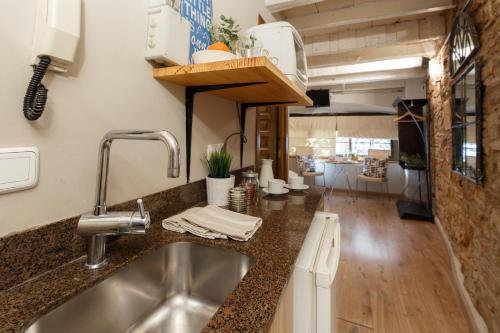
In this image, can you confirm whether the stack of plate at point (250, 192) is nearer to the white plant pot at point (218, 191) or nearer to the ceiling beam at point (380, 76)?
the white plant pot at point (218, 191)

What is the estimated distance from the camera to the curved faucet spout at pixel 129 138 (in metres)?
0.58

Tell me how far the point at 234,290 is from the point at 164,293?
0.37 m

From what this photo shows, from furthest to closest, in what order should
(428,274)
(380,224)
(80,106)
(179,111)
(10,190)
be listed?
(380,224), (428,274), (179,111), (80,106), (10,190)

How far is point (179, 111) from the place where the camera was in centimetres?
106

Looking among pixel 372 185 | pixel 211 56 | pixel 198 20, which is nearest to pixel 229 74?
pixel 211 56

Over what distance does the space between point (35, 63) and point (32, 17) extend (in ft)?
0.36

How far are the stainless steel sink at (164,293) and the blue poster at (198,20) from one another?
2.55 feet

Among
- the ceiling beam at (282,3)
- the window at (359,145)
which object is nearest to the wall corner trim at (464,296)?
the ceiling beam at (282,3)

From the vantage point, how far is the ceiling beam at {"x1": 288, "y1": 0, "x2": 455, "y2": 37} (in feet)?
7.39

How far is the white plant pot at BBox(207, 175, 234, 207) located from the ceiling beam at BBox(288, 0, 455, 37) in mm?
2158

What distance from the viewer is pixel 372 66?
158 inches

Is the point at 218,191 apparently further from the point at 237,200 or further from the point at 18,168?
the point at 18,168

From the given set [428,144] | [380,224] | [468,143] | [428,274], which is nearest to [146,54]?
[468,143]

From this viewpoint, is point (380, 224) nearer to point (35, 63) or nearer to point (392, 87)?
point (392, 87)
